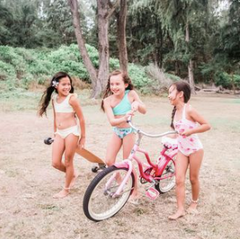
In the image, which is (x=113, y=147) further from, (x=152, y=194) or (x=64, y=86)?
(x=64, y=86)

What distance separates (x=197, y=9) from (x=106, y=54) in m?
6.75

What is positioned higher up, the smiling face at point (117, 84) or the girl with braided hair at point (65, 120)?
the smiling face at point (117, 84)

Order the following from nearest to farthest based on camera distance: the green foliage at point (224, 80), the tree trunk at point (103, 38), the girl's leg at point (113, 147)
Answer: the girl's leg at point (113, 147) → the tree trunk at point (103, 38) → the green foliage at point (224, 80)

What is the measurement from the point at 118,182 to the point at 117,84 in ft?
3.35

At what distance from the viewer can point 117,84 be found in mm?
3430

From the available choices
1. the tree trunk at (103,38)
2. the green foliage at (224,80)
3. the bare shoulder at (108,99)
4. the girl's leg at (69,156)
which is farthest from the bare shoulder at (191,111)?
the green foliage at (224,80)

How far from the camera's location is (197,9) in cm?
1812

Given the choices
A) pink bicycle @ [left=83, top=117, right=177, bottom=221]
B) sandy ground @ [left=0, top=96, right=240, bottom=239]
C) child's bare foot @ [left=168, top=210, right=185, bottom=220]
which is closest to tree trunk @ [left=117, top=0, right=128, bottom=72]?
sandy ground @ [left=0, top=96, right=240, bottom=239]

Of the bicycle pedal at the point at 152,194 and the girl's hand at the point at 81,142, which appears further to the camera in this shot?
the girl's hand at the point at 81,142

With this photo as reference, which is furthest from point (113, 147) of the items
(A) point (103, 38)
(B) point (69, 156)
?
(A) point (103, 38)

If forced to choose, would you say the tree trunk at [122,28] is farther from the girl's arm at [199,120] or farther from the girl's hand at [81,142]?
the girl's arm at [199,120]

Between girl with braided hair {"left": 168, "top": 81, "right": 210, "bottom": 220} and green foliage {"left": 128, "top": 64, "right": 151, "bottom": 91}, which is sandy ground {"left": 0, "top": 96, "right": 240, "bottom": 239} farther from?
green foliage {"left": 128, "top": 64, "right": 151, "bottom": 91}

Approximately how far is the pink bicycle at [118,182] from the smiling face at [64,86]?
0.96 meters

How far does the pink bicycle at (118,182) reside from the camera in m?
3.05
